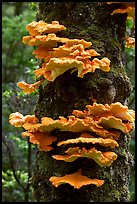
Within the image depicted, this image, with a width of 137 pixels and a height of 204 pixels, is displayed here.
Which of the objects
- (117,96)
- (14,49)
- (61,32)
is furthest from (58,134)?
(14,49)

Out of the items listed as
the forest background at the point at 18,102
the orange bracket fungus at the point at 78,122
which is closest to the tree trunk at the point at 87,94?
the orange bracket fungus at the point at 78,122

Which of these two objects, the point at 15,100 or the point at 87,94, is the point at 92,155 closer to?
the point at 87,94

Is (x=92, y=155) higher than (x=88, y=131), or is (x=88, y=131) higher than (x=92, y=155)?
(x=88, y=131)

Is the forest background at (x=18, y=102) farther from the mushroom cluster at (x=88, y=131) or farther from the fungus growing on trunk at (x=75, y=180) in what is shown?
the fungus growing on trunk at (x=75, y=180)

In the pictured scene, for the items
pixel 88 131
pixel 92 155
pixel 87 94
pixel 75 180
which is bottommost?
pixel 75 180

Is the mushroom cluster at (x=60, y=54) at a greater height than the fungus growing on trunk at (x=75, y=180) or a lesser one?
greater

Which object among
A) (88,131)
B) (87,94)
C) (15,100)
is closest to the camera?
(88,131)

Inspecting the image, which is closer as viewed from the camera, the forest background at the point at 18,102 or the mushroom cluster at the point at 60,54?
the mushroom cluster at the point at 60,54

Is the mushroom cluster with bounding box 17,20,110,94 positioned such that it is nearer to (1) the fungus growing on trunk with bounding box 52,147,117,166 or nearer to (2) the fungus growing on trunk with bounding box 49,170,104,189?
(1) the fungus growing on trunk with bounding box 52,147,117,166

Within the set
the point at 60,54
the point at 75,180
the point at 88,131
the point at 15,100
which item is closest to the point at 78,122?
the point at 88,131

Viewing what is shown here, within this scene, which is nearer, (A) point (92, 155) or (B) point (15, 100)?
(A) point (92, 155)
